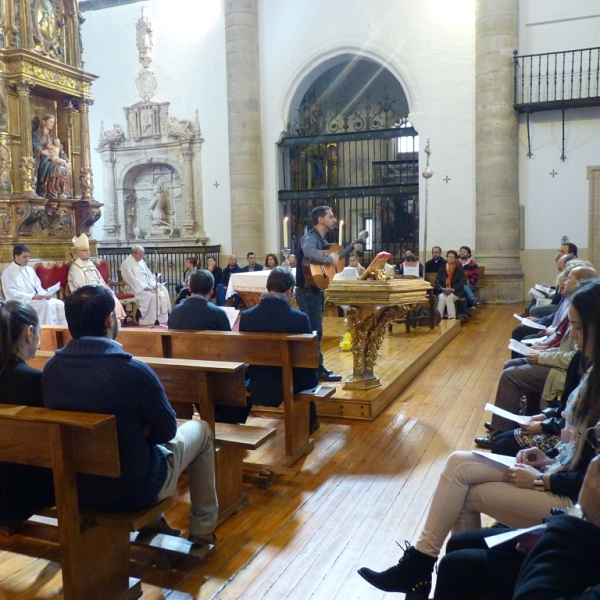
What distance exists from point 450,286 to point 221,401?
22.8 ft

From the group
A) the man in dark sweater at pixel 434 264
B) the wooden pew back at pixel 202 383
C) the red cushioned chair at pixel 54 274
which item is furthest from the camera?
the man in dark sweater at pixel 434 264

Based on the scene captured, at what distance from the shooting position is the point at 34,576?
95.0 inches

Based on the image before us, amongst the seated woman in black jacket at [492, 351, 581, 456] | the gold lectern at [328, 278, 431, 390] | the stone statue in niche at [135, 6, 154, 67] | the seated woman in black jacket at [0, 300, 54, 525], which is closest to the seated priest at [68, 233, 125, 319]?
the gold lectern at [328, 278, 431, 390]

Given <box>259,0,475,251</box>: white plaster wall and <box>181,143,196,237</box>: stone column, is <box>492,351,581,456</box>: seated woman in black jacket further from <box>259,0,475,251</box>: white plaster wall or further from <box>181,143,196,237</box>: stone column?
<box>181,143,196,237</box>: stone column

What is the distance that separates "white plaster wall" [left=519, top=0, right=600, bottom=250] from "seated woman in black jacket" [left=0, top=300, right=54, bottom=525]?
34.8 ft

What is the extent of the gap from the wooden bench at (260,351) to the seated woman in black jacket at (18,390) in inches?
53.6

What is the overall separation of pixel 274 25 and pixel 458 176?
5114mm

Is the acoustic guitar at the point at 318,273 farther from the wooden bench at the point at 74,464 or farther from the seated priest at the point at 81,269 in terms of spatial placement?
the seated priest at the point at 81,269

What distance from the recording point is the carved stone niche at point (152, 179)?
13.6 m

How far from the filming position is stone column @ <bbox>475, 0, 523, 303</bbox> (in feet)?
35.3

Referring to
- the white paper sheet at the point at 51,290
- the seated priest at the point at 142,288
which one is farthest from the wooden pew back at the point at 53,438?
the seated priest at the point at 142,288

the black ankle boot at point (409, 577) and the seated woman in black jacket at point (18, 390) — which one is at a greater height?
the seated woman in black jacket at point (18, 390)

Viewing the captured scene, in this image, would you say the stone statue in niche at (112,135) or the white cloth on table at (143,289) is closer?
the white cloth on table at (143,289)

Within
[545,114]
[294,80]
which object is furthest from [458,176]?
[294,80]
